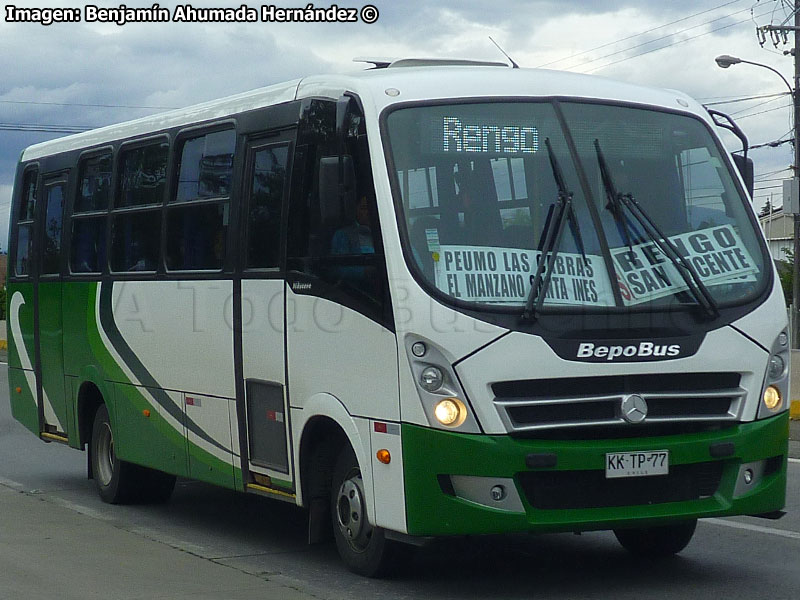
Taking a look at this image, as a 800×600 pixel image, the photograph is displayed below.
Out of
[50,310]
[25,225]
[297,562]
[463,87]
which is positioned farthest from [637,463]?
[25,225]

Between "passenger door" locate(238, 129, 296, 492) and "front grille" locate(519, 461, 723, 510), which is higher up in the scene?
"passenger door" locate(238, 129, 296, 492)

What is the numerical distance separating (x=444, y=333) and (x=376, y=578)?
1.61 m

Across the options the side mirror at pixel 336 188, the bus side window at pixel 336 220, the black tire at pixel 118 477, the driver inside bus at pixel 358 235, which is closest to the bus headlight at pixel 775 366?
the bus side window at pixel 336 220

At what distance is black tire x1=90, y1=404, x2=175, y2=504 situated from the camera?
37.8 feet

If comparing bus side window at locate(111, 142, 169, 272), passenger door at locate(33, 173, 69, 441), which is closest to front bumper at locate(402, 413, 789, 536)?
bus side window at locate(111, 142, 169, 272)

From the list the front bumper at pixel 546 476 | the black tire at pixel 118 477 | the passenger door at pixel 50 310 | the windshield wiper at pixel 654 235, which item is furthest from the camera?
the passenger door at pixel 50 310

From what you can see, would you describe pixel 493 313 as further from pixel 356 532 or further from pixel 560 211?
pixel 356 532

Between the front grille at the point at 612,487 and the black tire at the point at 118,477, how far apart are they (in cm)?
505

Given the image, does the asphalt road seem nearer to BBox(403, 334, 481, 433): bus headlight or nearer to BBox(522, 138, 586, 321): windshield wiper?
BBox(403, 334, 481, 433): bus headlight

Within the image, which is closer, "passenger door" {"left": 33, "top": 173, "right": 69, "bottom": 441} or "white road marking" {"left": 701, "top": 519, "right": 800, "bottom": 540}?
"white road marking" {"left": 701, "top": 519, "right": 800, "bottom": 540}

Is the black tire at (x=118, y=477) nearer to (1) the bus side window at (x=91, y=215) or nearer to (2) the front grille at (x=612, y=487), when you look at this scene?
(1) the bus side window at (x=91, y=215)

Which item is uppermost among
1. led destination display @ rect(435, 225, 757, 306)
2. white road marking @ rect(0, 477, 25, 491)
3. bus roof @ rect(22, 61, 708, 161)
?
bus roof @ rect(22, 61, 708, 161)

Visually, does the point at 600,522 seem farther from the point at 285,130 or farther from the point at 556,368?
the point at 285,130

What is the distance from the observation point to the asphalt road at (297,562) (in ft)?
25.5
